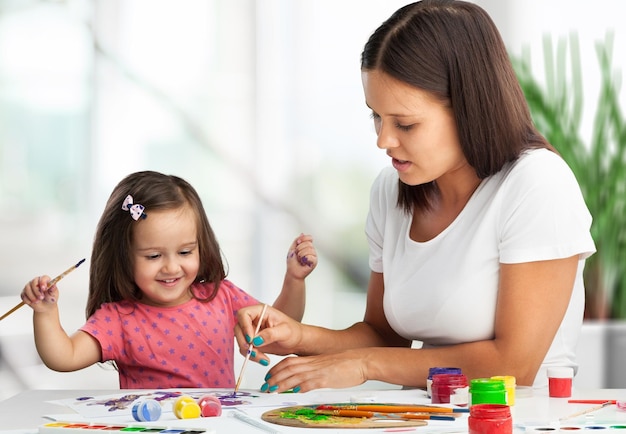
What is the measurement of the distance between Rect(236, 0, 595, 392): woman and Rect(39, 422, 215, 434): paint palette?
0.35m

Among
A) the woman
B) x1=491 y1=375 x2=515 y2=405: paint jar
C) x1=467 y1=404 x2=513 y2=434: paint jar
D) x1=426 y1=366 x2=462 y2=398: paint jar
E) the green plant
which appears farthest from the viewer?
the green plant

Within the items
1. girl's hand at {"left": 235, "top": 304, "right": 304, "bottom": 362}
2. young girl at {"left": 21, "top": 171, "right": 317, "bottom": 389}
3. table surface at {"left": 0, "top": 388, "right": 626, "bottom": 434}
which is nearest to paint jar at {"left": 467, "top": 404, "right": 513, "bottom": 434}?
table surface at {"left": 0, "top": 388, "right": 626, "bottom": 434}

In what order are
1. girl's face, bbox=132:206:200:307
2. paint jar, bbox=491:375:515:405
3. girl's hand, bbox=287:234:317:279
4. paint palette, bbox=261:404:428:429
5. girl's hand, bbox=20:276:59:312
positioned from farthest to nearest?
1. girl's hand, bbox=287:234:317:279
2. girl's face, bbox=132:206:200:307
3. girl's hand, bbox=20:276:59:312
4. paint jar, bbox=491:375:515:405
5. paint palette, bbox=261:404:428:429

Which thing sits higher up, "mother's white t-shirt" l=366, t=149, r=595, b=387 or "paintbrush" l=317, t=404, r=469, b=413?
"mother's white t-shirt" l=366, t=149, r=595, b=387

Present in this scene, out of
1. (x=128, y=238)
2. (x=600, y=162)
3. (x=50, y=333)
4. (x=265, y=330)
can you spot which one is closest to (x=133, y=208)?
(x=128, y=238)

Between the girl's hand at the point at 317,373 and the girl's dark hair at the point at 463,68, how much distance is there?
44 centimetres

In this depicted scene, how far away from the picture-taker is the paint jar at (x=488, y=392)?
4.53 ft

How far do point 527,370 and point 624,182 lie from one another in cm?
191

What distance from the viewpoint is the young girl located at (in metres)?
2.04

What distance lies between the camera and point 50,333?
6.27ft

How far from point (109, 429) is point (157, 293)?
735mm

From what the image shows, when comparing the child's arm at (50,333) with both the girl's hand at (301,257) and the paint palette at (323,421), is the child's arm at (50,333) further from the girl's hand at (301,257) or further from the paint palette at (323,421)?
the paint palette at (323,421)

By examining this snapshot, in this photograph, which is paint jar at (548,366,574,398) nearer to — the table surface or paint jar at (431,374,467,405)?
the table surface

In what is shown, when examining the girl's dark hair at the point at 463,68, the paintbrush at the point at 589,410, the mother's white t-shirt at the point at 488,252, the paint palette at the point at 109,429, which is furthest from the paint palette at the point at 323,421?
the girl's dark hair at the point at 463,68
